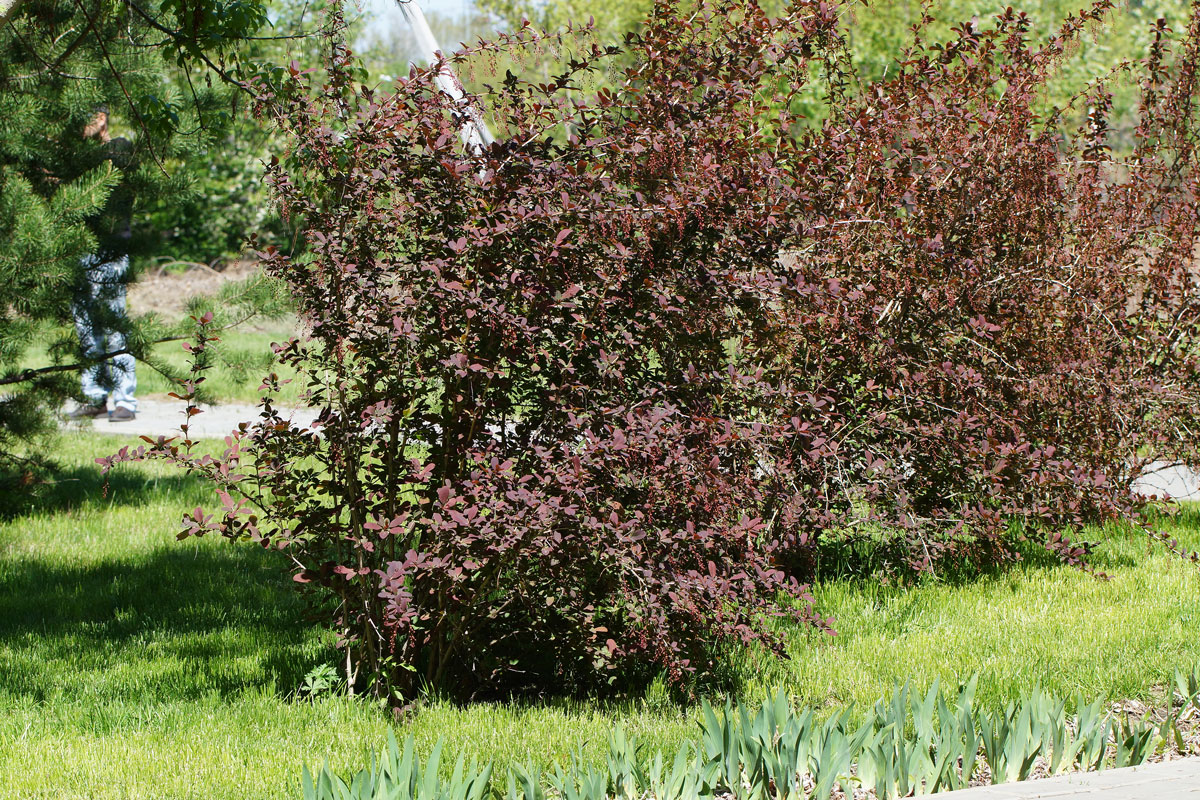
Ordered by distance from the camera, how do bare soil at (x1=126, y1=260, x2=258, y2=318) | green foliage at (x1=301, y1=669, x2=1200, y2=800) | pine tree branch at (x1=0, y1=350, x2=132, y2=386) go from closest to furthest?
1. green foliage at (x1=301, y1=669, x2=1200, y2=800)
2. pine tree branch at (x1=0, y1=350, x2=132, y2=386)
3. bare soil at (x1=126, y1=260, x2=258, y2=318)

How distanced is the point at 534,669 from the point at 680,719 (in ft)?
2.64

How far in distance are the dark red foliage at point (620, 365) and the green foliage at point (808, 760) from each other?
21.9 inches

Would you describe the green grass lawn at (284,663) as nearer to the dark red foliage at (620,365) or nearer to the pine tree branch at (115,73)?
the dark red foliage at (620,365)

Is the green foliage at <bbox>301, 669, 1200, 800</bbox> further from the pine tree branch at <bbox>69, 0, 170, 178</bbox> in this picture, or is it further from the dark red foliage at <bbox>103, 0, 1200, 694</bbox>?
the pine tree branch at <bbox>69, 0, 170, 178</bbox>

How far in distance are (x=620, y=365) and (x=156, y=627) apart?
2875mm

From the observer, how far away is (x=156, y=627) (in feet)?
17.8

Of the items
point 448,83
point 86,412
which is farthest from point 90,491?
point 448,83

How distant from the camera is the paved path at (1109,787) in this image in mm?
3252

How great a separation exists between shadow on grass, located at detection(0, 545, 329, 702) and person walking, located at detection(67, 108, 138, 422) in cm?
147

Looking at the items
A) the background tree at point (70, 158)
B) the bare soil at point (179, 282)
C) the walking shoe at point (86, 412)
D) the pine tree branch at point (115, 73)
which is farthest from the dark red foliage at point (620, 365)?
the bare soil at point (179, 282)

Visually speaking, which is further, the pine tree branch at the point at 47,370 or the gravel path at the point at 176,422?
the gravel path at the point at 176,422

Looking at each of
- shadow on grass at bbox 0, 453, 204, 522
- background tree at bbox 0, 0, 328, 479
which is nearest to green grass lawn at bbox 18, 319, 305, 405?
background tree at bbox 0, 0, 328, 479

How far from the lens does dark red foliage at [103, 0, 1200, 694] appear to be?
12.8ft

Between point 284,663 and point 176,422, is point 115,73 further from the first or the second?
point 176,422
